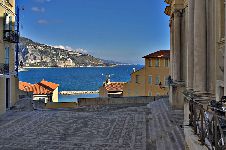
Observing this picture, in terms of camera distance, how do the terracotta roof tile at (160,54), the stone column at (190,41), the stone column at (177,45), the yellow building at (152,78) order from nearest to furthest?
the stone column at (190,41)
the stone column at (177,45)
the terracotta roof tile at (160,54)
the yellow building at (152,78)

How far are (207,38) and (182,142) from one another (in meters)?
4.10

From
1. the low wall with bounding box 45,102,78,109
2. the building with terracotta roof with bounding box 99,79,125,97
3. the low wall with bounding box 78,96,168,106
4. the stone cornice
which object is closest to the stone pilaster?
the stone cornice

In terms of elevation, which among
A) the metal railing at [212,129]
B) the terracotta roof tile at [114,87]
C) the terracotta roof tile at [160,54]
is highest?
the terracotta roof tile at [160,54]

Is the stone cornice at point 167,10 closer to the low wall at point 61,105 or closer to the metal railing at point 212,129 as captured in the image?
the low wall at point 61,105

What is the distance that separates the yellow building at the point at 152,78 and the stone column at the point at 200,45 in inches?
1111

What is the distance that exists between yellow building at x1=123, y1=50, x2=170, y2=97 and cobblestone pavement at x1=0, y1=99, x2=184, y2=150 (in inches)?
808

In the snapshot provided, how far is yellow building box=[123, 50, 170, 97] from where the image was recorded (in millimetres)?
39812

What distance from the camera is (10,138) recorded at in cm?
1347

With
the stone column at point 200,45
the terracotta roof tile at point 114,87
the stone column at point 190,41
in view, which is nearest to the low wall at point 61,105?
the terracotta roof tile at point 114,87

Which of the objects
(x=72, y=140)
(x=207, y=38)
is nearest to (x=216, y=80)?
(x=207, y=38)

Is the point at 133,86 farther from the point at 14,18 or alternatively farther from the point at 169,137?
the point at 169,137

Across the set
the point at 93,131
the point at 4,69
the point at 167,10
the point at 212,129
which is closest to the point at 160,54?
the point at 167,10

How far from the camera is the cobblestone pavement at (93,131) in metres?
11.8

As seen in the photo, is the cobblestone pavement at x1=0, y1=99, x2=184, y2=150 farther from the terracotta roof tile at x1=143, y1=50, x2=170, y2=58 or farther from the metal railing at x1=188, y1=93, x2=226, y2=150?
the terracotta roof tile at x1=143, y1=50, x2=170, y2=58
